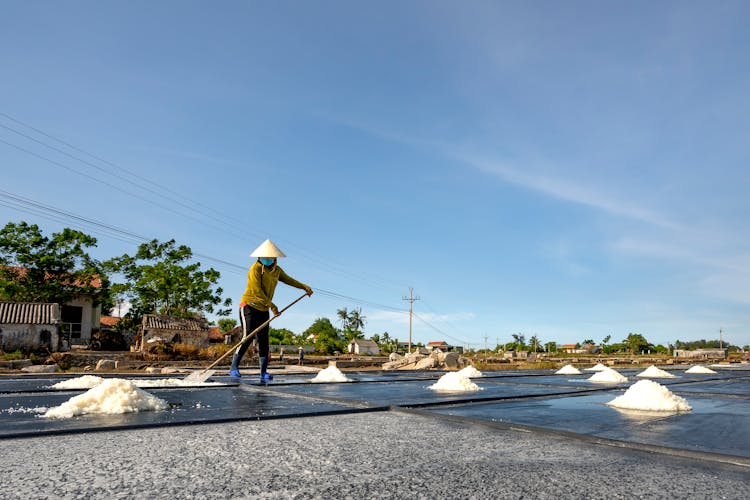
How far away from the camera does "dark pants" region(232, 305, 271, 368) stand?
7629 millimetres

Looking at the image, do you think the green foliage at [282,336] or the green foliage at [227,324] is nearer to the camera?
the green foliage at [227,324]

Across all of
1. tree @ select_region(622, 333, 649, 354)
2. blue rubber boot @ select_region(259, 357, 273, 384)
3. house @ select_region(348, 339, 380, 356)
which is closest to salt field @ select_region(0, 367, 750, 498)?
blue rubber boot @ select_region(259, 357, 273, 384)

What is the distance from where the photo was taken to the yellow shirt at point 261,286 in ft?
25.3

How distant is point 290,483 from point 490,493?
0.77 metres

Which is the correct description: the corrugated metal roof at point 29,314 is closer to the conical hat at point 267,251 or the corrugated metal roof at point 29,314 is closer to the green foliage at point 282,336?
the conical hat at point 267,251

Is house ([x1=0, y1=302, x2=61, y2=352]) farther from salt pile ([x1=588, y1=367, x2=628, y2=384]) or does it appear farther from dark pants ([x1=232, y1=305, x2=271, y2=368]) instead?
salt pile ([x1=588, y1=367, x2=628, y2=384])

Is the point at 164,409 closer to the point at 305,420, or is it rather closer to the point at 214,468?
the point at 305,420

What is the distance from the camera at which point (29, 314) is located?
87.1ft

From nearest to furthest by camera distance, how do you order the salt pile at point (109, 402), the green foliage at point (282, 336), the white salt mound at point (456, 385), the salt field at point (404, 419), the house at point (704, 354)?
the salt field at point (404, 419)
the salt pile at point (109, 402)
the white salt mound at point (456, 385)
the house at point (704, 354)
the green foliage at point (282, 336)

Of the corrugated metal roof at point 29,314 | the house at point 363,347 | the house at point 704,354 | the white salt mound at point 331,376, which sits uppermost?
the corrugated metal roof at point 29,314

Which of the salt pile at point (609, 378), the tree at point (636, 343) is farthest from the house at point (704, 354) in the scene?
the salt pile at point (609, 378)

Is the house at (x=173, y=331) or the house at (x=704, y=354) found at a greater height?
the house at (x=173, y=331)

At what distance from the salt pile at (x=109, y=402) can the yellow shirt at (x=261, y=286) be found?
3.54 meters

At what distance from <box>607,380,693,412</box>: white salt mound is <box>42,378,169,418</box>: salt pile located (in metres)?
3.94
